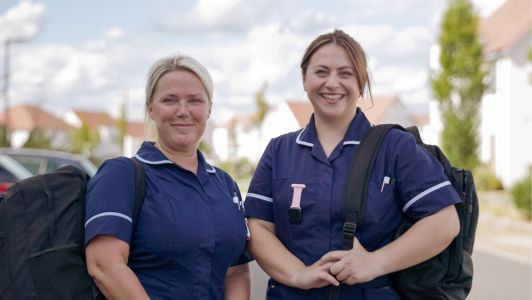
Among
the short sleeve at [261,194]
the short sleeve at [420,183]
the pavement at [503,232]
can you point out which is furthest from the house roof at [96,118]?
the short sleeve at [420,183]

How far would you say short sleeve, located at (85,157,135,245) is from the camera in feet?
9.18

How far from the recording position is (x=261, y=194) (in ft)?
10.8

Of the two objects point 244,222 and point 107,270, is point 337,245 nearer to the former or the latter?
point 244,222

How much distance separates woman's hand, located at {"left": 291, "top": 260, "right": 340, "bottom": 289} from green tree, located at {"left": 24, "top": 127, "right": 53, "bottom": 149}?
1349 inches

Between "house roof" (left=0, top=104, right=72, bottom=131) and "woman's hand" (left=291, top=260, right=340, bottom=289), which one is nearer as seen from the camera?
"woman's hand" (left=291, top=260, right=340, bottom=289)

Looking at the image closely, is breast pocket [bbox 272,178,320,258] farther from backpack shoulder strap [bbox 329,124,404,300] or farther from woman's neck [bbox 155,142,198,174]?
woman's neck [bbox 155,142,198,174]

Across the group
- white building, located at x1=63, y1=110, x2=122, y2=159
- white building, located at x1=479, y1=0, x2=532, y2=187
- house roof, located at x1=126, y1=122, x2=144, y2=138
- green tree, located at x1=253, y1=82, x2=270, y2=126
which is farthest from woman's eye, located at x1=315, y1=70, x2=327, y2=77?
house roof, located at x1=126, y1=122, x2=144, y2=138

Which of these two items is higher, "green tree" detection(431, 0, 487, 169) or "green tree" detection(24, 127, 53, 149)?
"green tree" detection(431, 0, 487, 169)

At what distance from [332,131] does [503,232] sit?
15613 millimetres

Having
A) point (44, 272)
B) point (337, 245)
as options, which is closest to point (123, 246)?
point (44, 272)

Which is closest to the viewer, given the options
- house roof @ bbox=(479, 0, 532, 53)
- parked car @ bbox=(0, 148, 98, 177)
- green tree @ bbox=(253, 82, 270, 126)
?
parked car @ bbox=(0, 148, 98, 177)

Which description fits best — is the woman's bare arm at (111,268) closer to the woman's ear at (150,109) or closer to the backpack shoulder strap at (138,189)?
the backpack shoulder strap at (138,189)

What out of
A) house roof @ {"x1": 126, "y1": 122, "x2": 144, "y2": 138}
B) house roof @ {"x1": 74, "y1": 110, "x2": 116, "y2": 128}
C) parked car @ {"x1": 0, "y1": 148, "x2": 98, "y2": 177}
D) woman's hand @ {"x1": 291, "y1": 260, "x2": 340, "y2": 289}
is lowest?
woman's hand @ {"x1": 291, "y1": 260, "x2": 340, "y2": 289}

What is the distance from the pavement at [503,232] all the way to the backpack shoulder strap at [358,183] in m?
11.2
